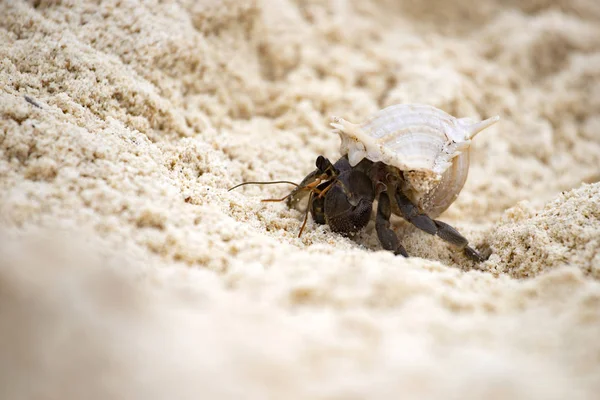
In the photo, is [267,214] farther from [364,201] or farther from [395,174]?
[395,174]

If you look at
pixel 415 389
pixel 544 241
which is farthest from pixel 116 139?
pixel 544 241

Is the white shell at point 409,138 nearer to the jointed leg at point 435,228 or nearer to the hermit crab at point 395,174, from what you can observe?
the hermit crab at point 395,174

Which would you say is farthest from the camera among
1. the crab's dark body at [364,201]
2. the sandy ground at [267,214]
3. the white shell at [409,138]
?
the crab's dark body at [364,201]

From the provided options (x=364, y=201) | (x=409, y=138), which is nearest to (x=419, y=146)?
(x=409, y=138)

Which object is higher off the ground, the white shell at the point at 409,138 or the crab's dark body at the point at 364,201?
the white shell at the point at 409,138

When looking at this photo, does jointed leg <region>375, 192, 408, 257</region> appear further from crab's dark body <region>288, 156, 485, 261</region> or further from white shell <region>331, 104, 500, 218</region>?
white shell <region>331, 104, 500, 218</region>

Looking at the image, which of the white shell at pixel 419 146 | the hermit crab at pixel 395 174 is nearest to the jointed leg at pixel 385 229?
the hermit crab at pixel 395 174
